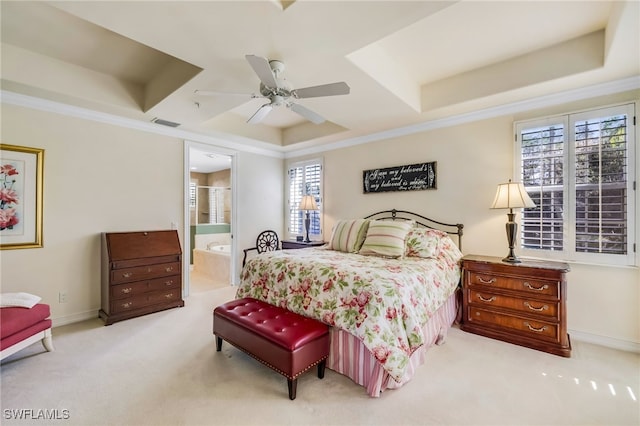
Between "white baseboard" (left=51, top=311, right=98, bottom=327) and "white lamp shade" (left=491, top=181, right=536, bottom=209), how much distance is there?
4906 mm

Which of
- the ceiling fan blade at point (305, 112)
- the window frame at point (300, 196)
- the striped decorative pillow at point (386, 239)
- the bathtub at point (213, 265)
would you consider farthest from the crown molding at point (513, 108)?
the bathtub at point (213, 265)

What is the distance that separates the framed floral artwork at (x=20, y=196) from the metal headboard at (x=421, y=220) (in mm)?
4130

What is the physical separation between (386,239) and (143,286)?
10.0 feet

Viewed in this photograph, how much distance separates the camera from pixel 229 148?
4906 millimetres

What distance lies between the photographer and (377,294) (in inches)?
80.8

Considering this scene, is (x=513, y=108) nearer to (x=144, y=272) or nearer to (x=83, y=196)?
(x=144, y=272)

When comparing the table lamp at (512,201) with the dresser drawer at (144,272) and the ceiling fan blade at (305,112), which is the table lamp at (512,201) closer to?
the ceiling fan blade at (305,112)

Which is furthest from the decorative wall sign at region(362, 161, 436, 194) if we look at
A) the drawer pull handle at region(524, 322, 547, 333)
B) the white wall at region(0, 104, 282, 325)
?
the white wall at region(0, 104, 282, 325)

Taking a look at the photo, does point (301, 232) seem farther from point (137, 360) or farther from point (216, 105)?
point (137, 360)

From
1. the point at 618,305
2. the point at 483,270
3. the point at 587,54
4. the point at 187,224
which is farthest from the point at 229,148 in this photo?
the point at 618,305

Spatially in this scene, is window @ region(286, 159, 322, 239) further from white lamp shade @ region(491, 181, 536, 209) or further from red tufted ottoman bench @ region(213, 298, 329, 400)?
white lamp shade @ region(491, 181, 536, 209)

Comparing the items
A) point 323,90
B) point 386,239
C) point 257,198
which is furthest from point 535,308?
point 257,198

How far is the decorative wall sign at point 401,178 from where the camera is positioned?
3.85 metres

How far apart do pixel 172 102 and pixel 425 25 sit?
2.67 meters
